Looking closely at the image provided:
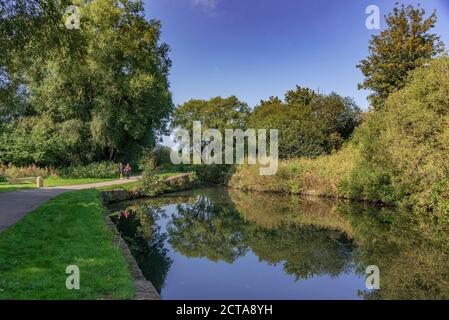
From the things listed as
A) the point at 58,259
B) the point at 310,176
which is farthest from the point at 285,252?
the point at 310,176

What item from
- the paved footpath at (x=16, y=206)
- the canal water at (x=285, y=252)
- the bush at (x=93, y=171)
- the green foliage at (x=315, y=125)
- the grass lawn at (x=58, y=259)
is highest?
the green foliage at (x=315, y=125)

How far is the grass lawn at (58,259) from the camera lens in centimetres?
481

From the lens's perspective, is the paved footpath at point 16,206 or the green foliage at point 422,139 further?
the green foliage at point 422,139

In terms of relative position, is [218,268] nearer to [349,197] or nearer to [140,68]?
[349,197]

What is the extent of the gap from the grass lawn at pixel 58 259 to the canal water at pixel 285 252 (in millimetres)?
1304

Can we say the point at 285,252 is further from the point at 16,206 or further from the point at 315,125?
the point at 315,125

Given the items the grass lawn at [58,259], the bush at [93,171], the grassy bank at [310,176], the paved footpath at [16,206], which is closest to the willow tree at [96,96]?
the bush at [93,171]

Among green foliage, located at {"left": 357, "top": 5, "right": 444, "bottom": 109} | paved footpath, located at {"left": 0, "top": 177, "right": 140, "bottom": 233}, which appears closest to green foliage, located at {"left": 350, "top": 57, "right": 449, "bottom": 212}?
green foliage, located at {"left": 357, "top": 5, "right": 444, "bottom": 109}

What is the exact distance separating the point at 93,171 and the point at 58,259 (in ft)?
64.8

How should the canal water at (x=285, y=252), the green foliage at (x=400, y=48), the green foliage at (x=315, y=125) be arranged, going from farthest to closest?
the green foliage at (x=315, y=125), the green foliage at (x=400, y=48), the canal water at (x=285, y=252)

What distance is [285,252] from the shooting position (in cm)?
966

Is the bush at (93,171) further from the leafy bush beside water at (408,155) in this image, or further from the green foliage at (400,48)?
the green foliage at (400,48)

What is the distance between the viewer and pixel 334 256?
9.17 meters
